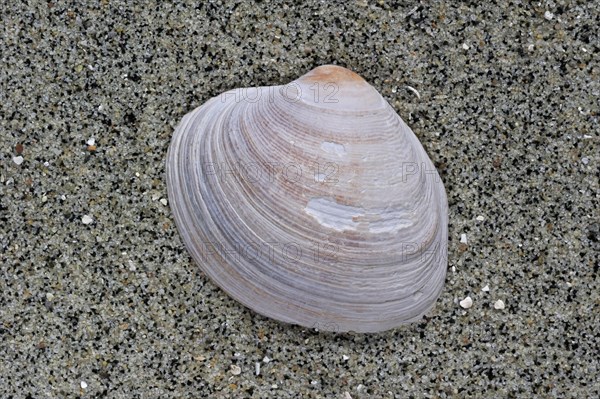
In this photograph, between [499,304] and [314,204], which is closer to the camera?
[314,204]

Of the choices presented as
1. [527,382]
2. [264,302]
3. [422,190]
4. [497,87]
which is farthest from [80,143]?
[527,382]

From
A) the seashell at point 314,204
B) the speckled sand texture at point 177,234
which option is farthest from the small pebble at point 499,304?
the seashell at point 314,204

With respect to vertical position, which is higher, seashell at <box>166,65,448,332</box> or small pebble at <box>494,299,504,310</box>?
seashell at <box>166,65,448,332</box>

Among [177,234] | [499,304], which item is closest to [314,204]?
[177,234]

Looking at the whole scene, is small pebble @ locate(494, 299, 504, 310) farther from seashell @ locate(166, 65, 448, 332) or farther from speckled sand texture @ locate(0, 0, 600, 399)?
seashell @ locate(166, 65, 448, 332)

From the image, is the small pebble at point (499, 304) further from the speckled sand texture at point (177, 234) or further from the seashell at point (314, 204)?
the seashell at point (314, 204)

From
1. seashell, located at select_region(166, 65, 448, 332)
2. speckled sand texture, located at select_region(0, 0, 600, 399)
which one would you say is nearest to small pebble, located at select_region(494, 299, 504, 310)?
speckled sand texture, located at select_region(0, 0, 600, 399)

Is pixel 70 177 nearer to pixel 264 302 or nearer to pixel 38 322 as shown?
pixel 38 322

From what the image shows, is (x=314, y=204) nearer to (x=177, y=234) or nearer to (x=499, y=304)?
(x=177, y=234)
